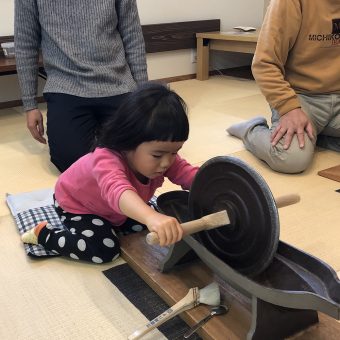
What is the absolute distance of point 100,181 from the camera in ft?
3.24

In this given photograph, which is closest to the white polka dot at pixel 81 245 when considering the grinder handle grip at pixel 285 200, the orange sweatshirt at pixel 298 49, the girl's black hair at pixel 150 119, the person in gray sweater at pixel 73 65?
the girl's black hair at pixel 150 119

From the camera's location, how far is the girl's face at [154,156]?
3.18 ft

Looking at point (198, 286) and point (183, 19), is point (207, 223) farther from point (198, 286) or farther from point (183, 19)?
point (183, 19)

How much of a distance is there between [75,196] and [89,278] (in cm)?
23

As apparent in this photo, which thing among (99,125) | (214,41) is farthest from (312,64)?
(214,41)

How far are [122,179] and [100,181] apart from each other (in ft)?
0.21

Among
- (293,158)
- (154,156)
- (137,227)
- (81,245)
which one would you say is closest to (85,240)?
(81,245)

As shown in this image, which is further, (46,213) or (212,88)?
(212,88)

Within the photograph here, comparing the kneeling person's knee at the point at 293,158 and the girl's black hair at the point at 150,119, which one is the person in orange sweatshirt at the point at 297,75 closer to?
the kneeling person's knee at the point at 293,158

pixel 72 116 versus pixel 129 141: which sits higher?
pixel 129 141

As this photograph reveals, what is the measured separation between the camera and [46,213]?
4.32 ft

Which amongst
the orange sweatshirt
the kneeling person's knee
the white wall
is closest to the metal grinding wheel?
the kneeling person's knee

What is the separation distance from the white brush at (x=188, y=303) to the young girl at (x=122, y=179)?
18cm

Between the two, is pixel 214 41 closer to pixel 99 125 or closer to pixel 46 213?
pixel 99 125
